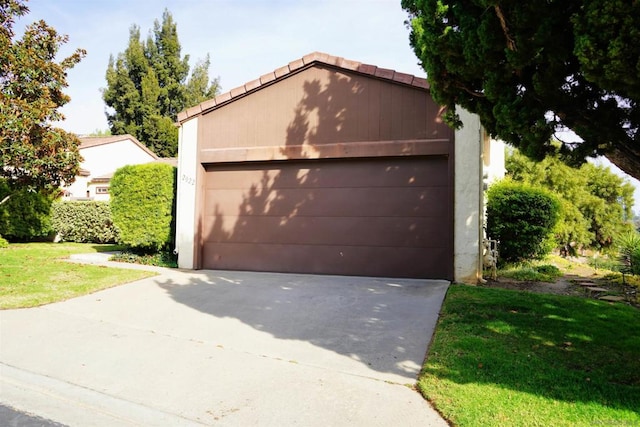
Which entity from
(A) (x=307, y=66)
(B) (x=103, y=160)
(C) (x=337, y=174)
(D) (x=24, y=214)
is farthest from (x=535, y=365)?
(B) (x=103, y=160)

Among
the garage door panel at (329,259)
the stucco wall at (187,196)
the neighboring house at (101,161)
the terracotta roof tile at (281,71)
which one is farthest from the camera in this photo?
the neighboring house at (101,161)

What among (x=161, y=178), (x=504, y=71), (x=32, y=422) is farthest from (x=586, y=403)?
(x=161, y=178)

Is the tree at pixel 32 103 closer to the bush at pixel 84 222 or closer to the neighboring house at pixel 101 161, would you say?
the bush at pixel 84 222

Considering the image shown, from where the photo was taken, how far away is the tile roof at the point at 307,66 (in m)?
8.05

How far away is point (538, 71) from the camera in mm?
3764

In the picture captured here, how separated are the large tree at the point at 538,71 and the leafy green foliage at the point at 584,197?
15.4m

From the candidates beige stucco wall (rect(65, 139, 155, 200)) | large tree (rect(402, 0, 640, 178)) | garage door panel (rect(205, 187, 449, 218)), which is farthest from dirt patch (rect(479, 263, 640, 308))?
beige stucco wall (rect(65, 139, 155, 200))

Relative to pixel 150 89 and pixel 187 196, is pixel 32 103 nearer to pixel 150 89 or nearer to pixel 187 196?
pixel 187 196

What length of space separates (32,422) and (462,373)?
11.3 feet

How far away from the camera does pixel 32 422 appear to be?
9.91 feet

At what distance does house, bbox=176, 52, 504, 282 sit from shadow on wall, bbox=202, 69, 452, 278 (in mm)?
22

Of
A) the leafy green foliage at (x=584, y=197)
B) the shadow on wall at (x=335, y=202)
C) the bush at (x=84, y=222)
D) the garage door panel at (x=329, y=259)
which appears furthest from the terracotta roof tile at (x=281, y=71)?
the leafy green foliage at (x=584, y=197)

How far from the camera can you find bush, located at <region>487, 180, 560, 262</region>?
381 inches

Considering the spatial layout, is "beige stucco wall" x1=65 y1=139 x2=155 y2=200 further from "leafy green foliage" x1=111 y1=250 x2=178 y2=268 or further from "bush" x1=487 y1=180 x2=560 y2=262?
"bush" x1=487 y1=180 x2=560 y2=262
